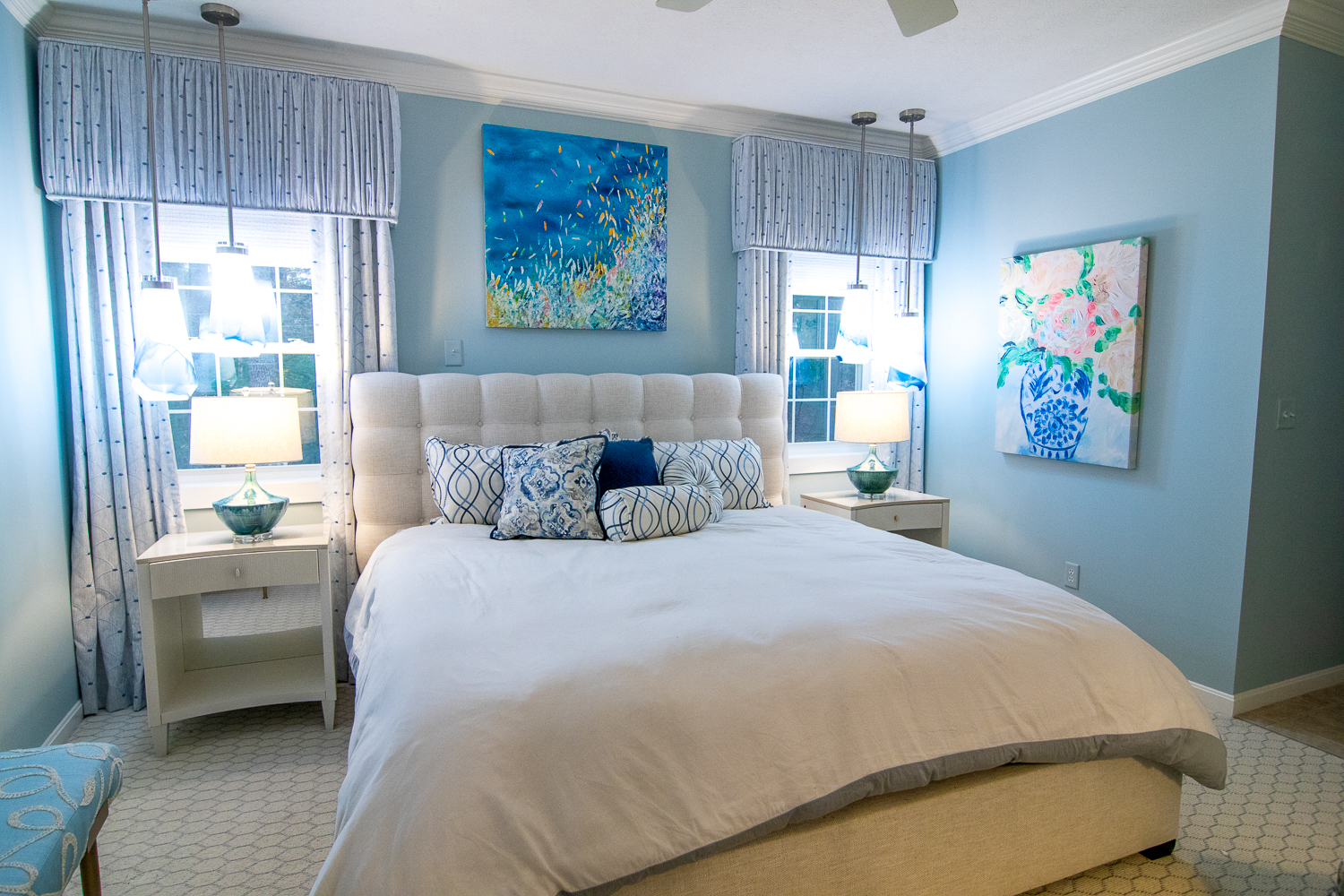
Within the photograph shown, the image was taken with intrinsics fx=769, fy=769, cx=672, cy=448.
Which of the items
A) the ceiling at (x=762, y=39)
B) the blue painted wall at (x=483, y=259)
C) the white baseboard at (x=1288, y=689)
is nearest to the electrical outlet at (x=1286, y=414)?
the white baseboard at (x=1288, y=689)

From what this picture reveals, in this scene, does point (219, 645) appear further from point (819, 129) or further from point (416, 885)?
point (819, 129)

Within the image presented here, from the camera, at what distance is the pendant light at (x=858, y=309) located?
4211mm

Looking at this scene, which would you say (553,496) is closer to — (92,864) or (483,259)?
(483,259)

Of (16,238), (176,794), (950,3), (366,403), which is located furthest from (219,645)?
(950,3)

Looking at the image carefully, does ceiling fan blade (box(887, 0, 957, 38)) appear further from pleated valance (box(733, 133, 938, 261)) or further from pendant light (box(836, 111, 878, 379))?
pendant light (box(836, 111, 878, 379))

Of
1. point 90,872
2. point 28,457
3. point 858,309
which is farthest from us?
point 858,309

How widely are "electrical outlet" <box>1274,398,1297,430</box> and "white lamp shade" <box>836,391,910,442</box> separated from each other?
150 cm

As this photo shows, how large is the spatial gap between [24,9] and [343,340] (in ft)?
4.95

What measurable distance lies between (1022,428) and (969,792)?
2.54 metres

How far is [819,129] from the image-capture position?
14.1 feet

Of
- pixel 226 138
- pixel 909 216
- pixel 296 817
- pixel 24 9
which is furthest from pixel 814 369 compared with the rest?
pixel 24 9

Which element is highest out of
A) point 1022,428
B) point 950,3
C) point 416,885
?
point 950,3

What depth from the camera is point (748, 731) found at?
1576 millimetres

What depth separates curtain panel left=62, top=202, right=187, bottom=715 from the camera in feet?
9.75
